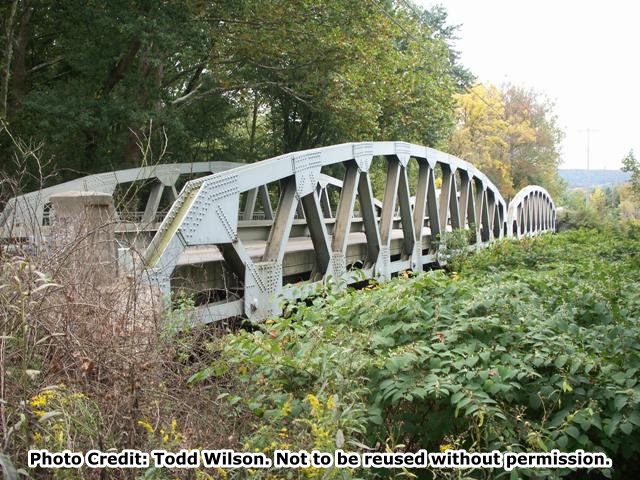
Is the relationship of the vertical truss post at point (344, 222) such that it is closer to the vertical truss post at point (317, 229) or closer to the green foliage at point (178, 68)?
the vertical truss post at point (317, 229)

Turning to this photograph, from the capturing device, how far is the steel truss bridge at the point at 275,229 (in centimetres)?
783

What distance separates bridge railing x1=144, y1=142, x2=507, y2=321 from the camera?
8.23 m

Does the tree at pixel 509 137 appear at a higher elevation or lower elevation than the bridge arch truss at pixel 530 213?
higher

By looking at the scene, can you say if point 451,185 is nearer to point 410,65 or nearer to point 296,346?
point 410,65

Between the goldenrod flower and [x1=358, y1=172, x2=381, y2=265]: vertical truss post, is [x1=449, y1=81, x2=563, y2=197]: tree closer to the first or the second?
[x1=358, y1=172, x2=381, y2=265]: vertical truss post

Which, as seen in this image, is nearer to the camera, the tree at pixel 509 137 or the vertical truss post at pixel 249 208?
the vertical truss post at pixel 249 208

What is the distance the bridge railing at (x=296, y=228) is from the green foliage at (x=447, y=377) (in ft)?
3.59

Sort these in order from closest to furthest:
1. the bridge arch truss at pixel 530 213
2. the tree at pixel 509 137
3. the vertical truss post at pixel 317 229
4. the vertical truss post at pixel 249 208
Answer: the vertical truss post at pixel 317 229 < the vertical truss post at pixel 249 208 < the bridge arch truss at pixel 530 213 < the tree at pixel 509 137

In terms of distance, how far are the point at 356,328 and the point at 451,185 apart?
47.8 ft

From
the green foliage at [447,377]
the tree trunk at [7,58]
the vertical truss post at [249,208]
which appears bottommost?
the green foliage at [447,377]

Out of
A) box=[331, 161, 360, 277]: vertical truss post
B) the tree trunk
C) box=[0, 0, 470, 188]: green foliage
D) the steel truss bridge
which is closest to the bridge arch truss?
box=[0, 0, 470, 188]: green foliage

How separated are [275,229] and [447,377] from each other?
5.93 metres

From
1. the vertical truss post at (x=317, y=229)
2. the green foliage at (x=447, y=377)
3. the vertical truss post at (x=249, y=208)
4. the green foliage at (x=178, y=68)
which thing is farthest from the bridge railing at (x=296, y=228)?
the green foliage at (x=178, y=68)

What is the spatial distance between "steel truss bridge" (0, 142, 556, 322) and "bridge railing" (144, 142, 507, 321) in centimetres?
2
